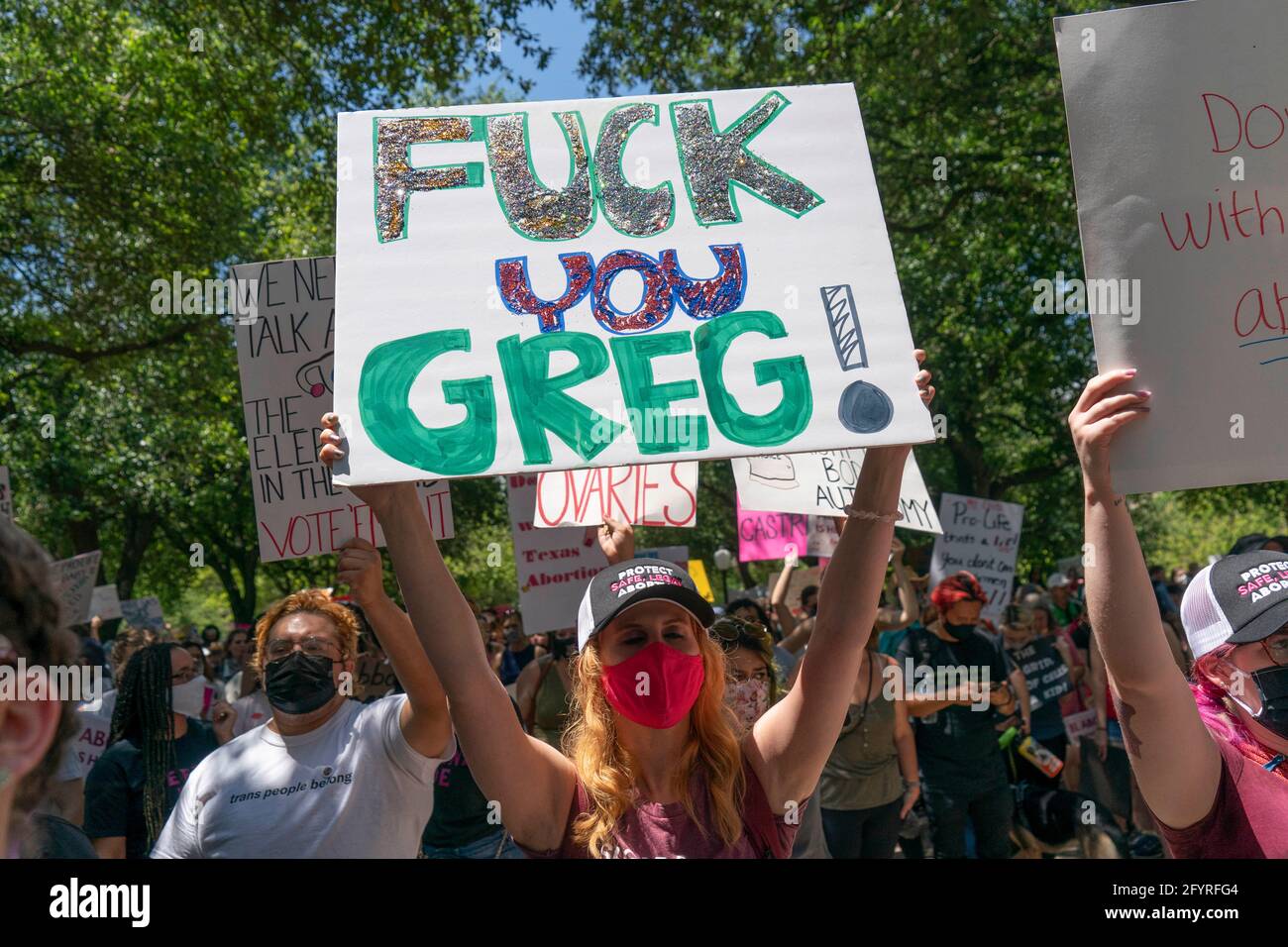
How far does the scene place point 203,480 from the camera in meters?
26.5

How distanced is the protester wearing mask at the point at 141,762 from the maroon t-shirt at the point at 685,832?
249 centimetres

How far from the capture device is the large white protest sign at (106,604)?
614 inches

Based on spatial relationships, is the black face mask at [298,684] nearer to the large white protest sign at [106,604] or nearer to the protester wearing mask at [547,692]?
the protester wearing mask at [547,692]

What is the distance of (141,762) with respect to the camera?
4531mm

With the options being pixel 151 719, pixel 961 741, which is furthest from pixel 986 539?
pixel 151 719

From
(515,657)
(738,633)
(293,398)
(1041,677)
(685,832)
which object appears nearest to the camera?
(685,832)

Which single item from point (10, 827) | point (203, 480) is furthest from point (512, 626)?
point (203, 480)

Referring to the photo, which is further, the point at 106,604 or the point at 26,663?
the point at 106,604

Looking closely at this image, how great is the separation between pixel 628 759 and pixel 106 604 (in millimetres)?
15454

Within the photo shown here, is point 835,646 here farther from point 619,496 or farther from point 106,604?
point 106,604

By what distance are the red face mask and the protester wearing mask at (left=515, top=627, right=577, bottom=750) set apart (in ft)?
12.6

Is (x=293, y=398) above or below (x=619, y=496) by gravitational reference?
above
